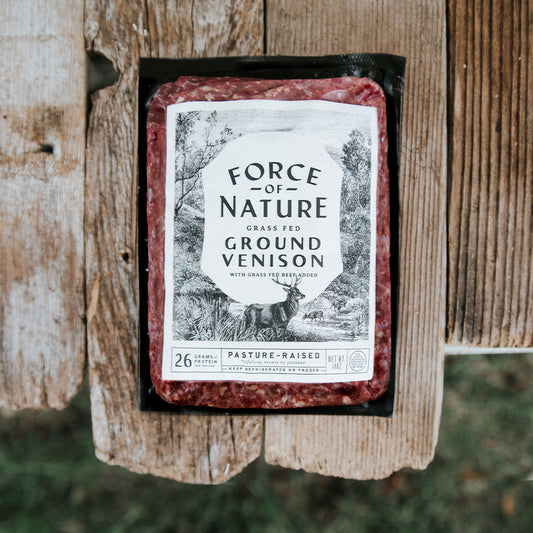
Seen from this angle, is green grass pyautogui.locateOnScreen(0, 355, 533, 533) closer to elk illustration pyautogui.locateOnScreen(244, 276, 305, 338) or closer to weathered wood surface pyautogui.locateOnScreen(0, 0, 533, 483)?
weathered wood surface pyautogui.locateOnScreen(0, 0, 533, 483)

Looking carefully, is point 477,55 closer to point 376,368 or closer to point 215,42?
point 215,42

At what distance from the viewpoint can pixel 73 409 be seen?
120 cm

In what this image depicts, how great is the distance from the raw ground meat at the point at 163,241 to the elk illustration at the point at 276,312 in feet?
0.35

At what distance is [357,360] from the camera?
79 cm

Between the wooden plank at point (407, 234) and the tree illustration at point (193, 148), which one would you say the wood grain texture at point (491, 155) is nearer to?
the wooden plank at point (407, 234)

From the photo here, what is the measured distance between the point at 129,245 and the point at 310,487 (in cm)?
81

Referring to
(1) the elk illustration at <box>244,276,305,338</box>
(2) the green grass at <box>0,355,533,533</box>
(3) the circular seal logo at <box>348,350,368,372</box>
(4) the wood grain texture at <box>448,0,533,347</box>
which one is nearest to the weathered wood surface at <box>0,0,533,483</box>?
(4) the wood grain texture at <box>448,0,533,347</box>

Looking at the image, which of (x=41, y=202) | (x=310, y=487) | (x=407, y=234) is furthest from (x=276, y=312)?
(x=310, y=487)

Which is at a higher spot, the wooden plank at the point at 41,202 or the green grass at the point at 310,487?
the wooden plank at the point at 41,202

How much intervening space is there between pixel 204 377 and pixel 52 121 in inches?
21.5

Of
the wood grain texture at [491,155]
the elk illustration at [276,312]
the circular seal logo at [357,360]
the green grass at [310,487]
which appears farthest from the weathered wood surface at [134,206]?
the green grass at [310,487]

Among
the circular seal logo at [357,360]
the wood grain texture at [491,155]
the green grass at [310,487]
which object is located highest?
the wood grain texture at [491,155]

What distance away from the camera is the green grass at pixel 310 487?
1.16 metres

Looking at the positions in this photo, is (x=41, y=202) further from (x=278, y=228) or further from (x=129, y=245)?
(x=278, y=228)
